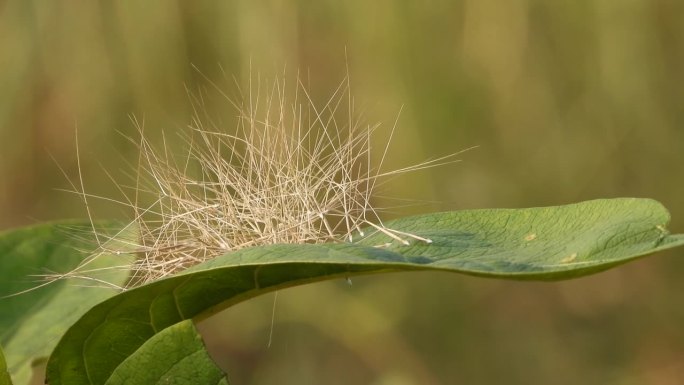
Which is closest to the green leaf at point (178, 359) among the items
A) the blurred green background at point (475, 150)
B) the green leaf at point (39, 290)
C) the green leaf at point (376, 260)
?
the green leaf at point (376, 260)

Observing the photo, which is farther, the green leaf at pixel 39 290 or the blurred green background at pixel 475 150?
the blurred green background at pixel 475 150

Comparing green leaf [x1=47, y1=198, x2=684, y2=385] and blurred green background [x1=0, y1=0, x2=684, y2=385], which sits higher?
green leaf [x1=47, y1=198, x2=684, y2=385]

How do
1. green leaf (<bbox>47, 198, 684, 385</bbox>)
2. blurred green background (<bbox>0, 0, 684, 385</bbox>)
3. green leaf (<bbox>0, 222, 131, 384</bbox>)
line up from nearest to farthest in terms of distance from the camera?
green leaf (<bbox>47, 198, 684, 385</bbox>) → green leaf (<bbox>0, 222, 131, 384</bbox>) → blurred green background (<bbox>0, 0, 684, 385</bbox>)

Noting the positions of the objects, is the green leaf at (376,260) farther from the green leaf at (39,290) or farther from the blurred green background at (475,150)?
the blurred green background at (475,150)

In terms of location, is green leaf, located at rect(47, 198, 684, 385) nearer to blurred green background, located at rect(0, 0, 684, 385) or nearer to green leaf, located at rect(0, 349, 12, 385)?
green leaf, located at rect(0, 349, 12, 385)

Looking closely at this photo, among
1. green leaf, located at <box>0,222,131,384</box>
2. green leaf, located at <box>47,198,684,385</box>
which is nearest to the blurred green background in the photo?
green leaf, located at <box>0,222,131,384</box>
